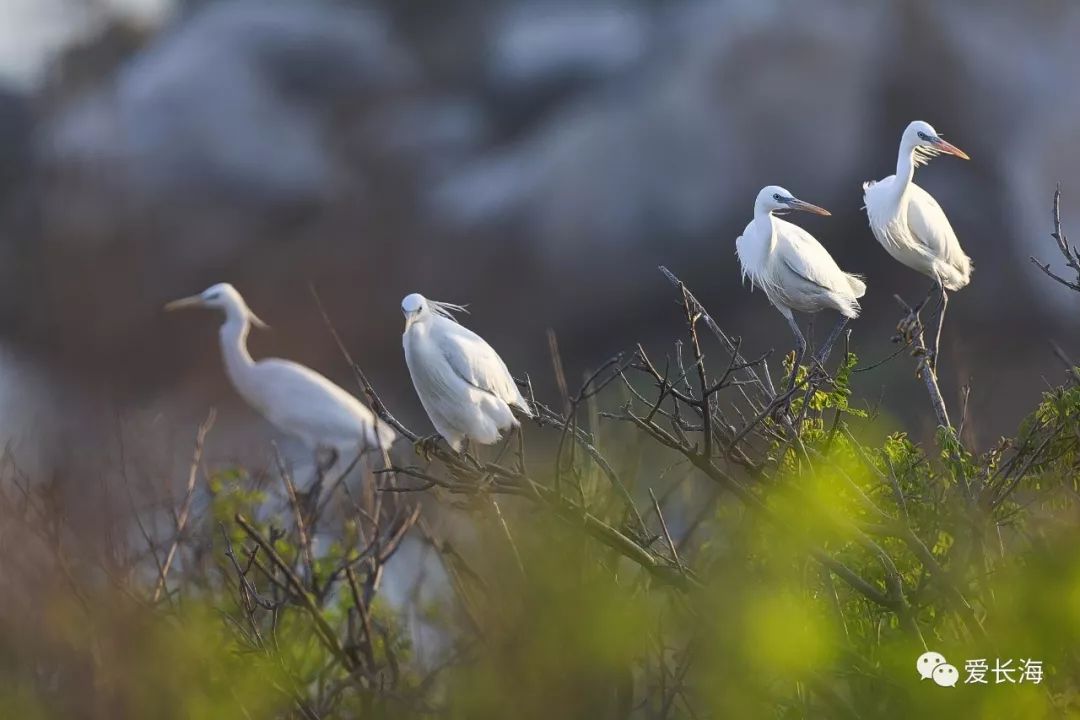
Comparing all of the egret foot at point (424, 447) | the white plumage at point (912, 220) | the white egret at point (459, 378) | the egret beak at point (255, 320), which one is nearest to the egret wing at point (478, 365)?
the white egret at point (459, 378)

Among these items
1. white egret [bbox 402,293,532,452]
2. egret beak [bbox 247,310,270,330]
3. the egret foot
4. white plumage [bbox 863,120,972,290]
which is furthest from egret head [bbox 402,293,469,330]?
egret beak [bbox 247,310,270,330]

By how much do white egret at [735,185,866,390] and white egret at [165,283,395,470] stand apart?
2.62m

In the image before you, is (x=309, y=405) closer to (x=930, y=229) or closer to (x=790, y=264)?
(x=790, y=264)

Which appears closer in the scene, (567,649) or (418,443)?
(567,649)

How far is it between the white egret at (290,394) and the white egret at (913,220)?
8.93ft

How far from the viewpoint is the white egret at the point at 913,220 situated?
3.41 m

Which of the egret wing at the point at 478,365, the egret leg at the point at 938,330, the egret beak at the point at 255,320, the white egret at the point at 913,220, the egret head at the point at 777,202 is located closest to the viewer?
the egret wing at the point at 478,365

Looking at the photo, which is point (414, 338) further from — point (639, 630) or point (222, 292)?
point (222, 292)

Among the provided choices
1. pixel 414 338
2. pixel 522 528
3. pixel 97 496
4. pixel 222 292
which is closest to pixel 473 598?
pixel 522 528

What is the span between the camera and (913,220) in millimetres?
3463

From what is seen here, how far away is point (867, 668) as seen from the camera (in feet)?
3.22

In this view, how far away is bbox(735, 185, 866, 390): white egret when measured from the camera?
3.19m

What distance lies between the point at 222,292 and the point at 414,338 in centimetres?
322

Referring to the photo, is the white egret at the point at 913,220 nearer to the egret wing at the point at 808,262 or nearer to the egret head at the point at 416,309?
the egret wing at the point at 808,262
